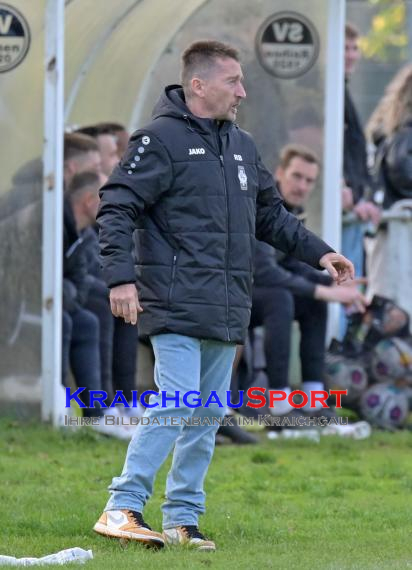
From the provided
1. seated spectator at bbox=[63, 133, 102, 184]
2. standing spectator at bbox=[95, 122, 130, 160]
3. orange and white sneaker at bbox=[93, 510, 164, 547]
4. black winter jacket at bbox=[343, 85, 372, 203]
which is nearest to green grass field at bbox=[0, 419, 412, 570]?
orange and white sneaker at bbox=[93, 510, 164, 547]

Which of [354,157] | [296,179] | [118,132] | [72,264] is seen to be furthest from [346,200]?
[72,264]

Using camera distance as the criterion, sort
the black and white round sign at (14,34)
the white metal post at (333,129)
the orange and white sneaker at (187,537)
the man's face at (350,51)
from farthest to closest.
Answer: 1. the man's face at (350,51)
2. the white metal post at (333,129)
3. the black and white round sign at (14,34)
4. the orange and white sneaker at (187,537)

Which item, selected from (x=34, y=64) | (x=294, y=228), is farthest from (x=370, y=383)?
(x=294, y=228)

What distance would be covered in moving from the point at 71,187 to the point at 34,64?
0.87 meters

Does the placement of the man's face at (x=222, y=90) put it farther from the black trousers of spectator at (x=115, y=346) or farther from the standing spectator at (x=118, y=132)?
the standing spectator at (x=118, y=132)

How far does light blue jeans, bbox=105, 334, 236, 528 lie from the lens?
20.7 feet

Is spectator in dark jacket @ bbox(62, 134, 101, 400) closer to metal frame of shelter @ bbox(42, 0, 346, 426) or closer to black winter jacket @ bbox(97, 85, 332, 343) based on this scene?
metal frame of shelter @ bbox(42, 0, 346, 426)

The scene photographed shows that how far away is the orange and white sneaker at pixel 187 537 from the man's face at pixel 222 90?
69.3 inches

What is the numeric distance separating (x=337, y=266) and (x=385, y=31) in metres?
20.0

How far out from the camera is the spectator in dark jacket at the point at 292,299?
35.3ft

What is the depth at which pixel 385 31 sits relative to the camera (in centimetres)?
2603

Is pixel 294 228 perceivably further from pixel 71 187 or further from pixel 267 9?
pixel 267 9

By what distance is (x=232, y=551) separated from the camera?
20.9 ft

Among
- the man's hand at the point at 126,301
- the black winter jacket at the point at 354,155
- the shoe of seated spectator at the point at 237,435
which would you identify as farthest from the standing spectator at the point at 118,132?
the man's hand at the point at 126,301
